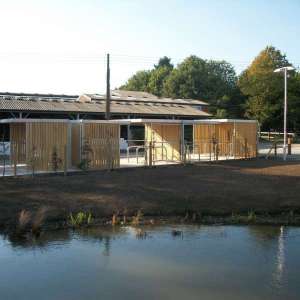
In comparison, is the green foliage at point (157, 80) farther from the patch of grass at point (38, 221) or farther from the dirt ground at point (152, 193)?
the patch of grass at point (38, 221)

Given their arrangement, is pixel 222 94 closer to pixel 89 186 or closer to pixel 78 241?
pixel 89 186

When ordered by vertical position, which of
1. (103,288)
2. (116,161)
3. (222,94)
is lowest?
(103,288)

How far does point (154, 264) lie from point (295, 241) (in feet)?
10.5

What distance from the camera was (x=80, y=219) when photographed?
1181cm

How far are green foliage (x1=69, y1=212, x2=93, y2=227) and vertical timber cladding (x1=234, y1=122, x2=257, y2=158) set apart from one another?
1739 cm

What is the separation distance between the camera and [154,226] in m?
11.8

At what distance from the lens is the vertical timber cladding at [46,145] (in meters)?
20.0

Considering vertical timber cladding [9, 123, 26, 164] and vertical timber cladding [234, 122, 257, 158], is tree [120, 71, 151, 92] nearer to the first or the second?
vertical timber cladding [234, 122, 257, 158]

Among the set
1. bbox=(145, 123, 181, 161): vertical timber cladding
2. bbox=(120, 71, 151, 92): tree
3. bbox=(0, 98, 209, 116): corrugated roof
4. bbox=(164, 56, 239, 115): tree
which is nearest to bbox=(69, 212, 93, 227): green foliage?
bbox=(145, 123, 181, 161): vertical timber cladding

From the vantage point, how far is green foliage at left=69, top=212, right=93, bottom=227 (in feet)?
38.4

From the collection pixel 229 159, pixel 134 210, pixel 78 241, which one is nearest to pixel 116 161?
pixel 229 159

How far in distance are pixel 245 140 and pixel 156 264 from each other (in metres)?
20.1

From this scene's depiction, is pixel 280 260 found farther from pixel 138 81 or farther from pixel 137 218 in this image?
pixel 138 81

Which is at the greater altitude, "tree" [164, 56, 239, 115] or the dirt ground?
"tree" [164, 56, 239, 115]
